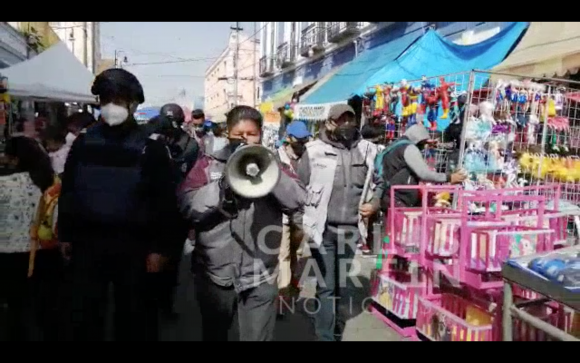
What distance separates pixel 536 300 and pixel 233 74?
52907 mm

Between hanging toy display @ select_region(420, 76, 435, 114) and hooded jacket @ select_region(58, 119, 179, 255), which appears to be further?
hanging toy display @ select_region(420, 76, 435, 114)

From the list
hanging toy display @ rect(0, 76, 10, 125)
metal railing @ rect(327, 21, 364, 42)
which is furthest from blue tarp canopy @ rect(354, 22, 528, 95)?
metal railing @ rect(327, 21, 364, 42)

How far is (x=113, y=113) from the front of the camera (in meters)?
2.93

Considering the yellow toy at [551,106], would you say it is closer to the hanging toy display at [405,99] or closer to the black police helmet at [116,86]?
the hanging toy display at [405,99]

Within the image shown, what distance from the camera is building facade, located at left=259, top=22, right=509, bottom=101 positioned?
433 inches

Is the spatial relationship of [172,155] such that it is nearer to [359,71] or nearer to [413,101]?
[413,101]

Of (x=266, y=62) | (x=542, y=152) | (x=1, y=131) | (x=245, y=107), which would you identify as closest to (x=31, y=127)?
(x=245, y=107)

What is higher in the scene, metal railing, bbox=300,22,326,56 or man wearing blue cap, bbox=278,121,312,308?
metal railing, bbox=300,22,326,56

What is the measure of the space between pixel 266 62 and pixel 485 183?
27193mm

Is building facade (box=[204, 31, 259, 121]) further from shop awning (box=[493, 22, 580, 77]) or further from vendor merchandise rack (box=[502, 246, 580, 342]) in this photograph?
vendor merchandise rack (box=[502, 246, 580, 342])

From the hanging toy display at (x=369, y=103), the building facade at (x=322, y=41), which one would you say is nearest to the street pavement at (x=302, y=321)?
the hanging toy display at (x=369, y=103)

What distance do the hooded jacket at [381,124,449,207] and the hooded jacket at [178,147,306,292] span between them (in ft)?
7.55

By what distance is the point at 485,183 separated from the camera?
5.16 m

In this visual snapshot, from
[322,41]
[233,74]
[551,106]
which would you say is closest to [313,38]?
[322,41]
